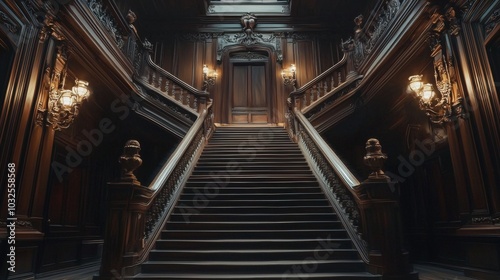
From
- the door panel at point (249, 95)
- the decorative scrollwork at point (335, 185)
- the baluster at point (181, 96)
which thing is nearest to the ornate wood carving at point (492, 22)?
the decorative scrollwork at point (335, 185)

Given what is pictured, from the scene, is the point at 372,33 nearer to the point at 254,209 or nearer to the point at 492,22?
the point at 492,22

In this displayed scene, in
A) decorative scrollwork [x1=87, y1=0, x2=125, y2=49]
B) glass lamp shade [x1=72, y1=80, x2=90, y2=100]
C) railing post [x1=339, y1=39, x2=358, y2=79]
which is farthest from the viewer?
railing post [x1=339, y1=39, x2=358, y2=79]

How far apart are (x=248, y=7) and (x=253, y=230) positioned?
9.30 meters

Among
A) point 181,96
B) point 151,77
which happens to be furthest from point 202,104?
point 151,77

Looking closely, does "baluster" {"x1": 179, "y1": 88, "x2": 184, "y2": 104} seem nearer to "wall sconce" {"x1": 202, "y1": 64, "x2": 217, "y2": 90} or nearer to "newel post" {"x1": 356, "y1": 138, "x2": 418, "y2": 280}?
"wall sconce" {"x1": 202, "y1": 64, "x2": 217, "y2": 90}

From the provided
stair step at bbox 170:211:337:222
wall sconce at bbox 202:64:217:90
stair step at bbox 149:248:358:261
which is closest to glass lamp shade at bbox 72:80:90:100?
stair step at bbox 170:211:337:222

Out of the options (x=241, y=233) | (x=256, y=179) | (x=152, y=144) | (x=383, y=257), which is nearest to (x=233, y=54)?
(x=152, y=144)

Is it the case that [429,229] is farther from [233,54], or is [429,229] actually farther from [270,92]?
[233,54]

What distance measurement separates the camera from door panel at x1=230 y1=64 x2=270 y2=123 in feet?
33.2

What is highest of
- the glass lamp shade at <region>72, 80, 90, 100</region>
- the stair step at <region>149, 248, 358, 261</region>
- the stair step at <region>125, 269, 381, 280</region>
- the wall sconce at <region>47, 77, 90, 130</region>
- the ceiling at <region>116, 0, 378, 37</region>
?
the ceiling at <region>116, 0, 378, 37</region>

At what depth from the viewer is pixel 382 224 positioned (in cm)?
307

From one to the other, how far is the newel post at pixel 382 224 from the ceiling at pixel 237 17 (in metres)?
8.27

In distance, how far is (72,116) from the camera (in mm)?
4273

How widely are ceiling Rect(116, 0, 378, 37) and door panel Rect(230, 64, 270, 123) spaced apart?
141 cm
